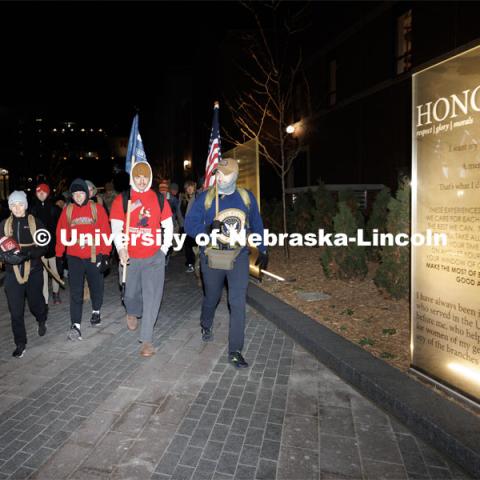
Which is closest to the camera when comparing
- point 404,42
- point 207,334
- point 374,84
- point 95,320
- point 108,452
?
point 108,452

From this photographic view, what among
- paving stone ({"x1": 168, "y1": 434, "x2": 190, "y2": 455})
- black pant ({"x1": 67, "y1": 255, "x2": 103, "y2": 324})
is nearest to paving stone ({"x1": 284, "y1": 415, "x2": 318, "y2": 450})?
paving stone ({"x1": 168, "y1": 434, "x2": 190, "y2": 455})

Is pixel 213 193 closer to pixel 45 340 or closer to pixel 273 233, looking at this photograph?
pixel 45 340

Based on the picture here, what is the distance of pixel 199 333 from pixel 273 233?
940cm

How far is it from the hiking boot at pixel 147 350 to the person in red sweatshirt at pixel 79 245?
1.12 meters

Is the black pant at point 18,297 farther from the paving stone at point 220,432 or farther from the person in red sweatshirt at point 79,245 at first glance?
the paving stone at point 220,432

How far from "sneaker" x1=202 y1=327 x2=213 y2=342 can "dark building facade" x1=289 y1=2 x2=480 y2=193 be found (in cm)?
987

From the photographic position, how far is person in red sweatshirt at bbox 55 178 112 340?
5727 millimetres

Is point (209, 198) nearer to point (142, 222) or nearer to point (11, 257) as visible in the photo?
point (142, 222)

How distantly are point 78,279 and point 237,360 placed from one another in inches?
102

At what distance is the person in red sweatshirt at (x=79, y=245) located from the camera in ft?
18.8

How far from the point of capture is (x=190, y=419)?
3574mm

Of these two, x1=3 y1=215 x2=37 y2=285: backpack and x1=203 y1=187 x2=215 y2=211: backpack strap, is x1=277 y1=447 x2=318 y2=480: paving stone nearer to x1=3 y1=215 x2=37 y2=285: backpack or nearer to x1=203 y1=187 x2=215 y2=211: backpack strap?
x1=203 y1=187 x2=215 y2=211: backpack strap

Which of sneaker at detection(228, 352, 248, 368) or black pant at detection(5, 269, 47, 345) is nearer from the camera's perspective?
sneaker at detection(228, 352, 248, 368)

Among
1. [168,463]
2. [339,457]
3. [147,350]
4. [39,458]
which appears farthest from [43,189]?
[339,457]
